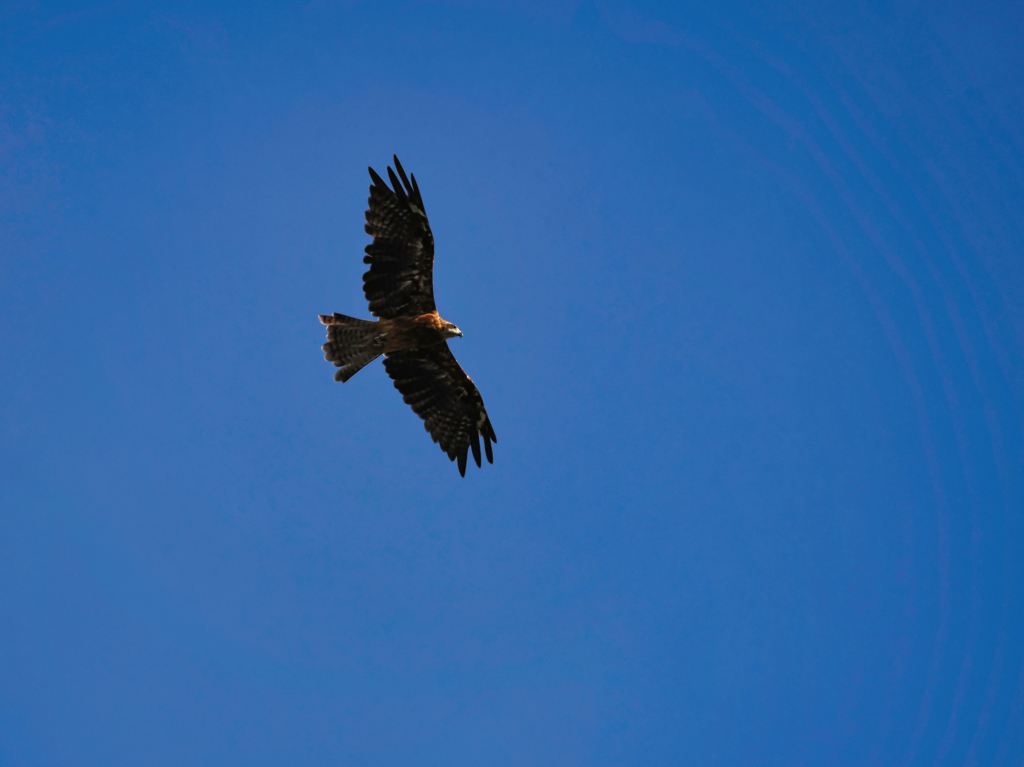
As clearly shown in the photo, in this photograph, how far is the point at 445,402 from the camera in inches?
509

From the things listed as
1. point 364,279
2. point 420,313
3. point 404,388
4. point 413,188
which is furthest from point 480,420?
point 413,188

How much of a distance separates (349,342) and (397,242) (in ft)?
6.09

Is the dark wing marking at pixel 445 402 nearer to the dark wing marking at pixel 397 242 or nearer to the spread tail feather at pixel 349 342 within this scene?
the spread tail feather at pixel 349 342

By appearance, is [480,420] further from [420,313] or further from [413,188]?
[413,188]

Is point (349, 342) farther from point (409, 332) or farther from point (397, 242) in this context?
point (397, 242)

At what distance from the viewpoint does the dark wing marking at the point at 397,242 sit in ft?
36.8

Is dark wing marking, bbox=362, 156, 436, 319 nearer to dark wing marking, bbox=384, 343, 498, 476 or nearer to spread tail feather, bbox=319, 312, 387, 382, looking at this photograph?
spread tail feather, bbox=319, 312, 387, 382

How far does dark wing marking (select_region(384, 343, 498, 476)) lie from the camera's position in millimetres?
12609

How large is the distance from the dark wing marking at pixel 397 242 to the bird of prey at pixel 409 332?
0.02m

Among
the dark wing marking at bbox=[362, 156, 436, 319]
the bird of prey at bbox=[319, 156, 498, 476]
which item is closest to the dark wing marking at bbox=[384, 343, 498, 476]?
the bird of prey at bbox=[319, 156, 498, 476]

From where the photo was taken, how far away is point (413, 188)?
441 inches

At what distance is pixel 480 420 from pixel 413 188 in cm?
417

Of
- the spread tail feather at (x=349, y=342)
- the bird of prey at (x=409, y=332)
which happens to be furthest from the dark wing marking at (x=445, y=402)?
the spread tail feather at (x=349, y=342)

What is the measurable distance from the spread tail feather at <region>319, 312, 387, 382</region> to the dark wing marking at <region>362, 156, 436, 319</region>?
1.89ft
